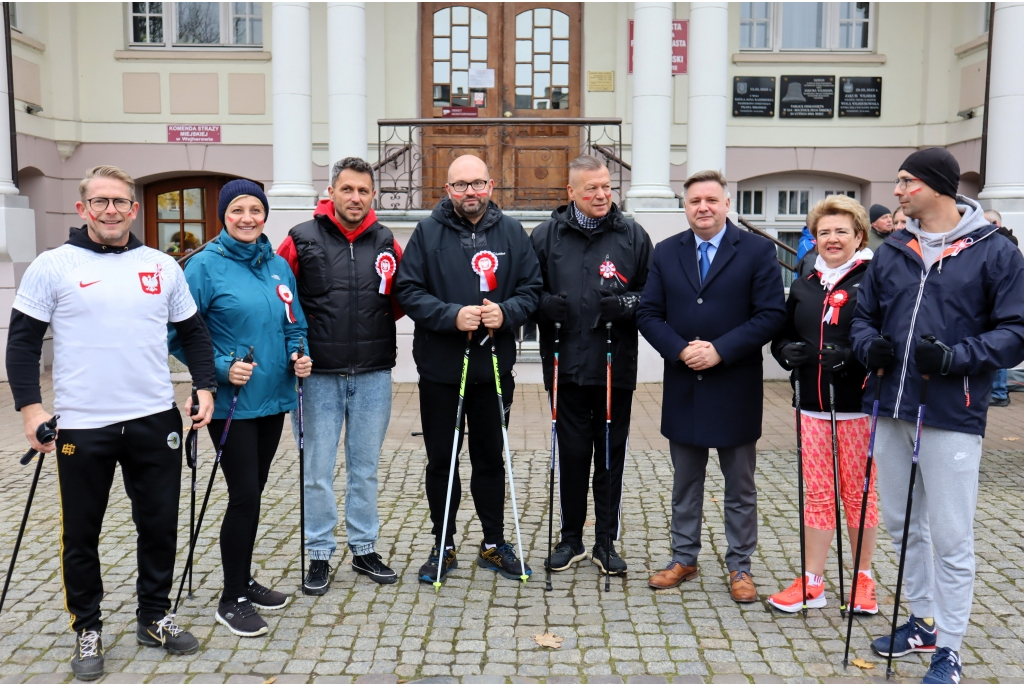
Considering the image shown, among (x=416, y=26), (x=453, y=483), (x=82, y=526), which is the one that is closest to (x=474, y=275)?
(x=453, y=483)

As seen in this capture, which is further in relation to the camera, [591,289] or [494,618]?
[591,289]

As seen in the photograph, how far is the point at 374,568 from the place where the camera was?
4.69 meters

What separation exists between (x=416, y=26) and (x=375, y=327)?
9.04 metres

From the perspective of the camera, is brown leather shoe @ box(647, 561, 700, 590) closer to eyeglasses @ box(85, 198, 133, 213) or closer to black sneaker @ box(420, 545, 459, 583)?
black sneaker @ box(420, 545, 459, 583)

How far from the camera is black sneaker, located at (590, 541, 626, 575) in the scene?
4.75 m

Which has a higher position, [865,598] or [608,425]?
[608,425]

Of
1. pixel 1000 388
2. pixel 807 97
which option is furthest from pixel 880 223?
pixel 807 97

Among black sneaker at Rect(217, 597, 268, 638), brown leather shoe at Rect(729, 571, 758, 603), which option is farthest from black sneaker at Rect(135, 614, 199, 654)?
brown leather shoe at Rect(729, 571, 758, 603)

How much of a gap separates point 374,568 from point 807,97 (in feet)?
34.2

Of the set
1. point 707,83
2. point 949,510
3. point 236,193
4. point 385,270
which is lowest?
point 949,510

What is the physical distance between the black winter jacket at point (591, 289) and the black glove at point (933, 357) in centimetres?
152

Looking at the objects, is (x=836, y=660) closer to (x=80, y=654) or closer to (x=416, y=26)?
(x=80, y=654)

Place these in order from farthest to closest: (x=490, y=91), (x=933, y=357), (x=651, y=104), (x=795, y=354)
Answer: (x=490, y=91)
(x=651, y=104)
(x=795, y=354)
(x=933, y=357)

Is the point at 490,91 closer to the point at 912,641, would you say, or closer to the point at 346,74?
the point at 346,74
